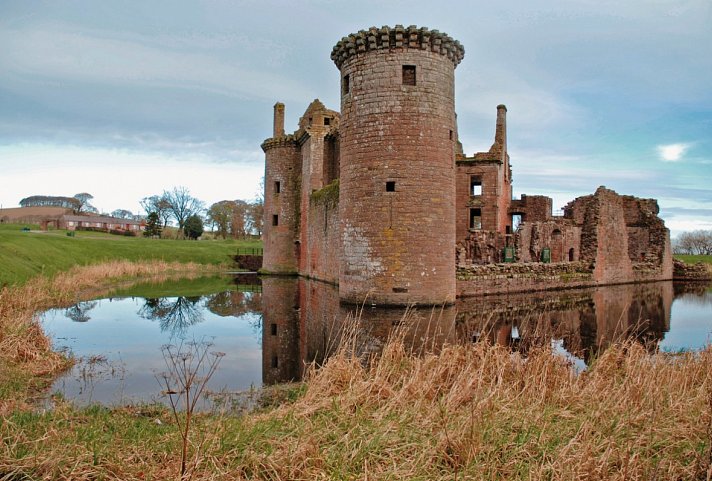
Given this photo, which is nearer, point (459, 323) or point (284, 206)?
point (459, 323)

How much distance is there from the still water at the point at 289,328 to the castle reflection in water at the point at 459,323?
0.04 meters

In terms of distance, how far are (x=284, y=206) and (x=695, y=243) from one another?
218 feet

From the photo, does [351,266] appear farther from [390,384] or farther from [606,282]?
[606,282]

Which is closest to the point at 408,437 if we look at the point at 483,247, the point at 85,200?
the point at 483,247

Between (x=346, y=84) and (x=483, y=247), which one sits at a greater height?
(x=346, y=84)

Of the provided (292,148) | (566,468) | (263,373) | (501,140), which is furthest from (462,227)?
(566,468)

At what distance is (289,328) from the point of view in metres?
12.8

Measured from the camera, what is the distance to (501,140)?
108 ft

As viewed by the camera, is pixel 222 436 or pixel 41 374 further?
pixel 41 374

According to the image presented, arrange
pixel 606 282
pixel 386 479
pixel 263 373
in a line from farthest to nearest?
pixel 606 282 → pixel 263 373 → pixel 386 479

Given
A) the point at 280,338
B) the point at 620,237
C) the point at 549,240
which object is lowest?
the point at 280,338

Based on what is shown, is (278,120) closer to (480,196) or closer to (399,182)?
(480,196)

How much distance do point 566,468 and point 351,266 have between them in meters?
12.2

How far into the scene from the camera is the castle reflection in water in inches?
376
